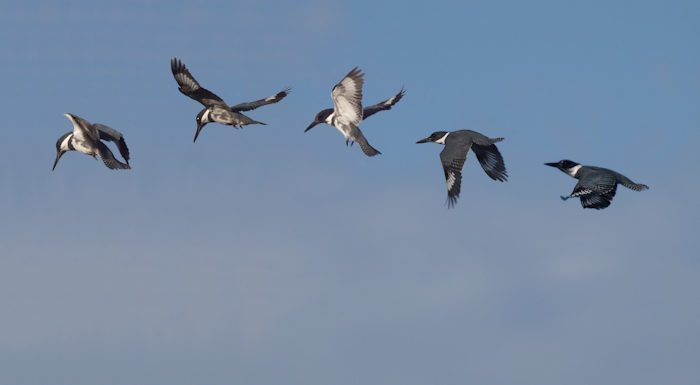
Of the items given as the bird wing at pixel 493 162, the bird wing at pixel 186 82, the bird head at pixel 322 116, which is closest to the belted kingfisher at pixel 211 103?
the bird wing at pixel 186 82

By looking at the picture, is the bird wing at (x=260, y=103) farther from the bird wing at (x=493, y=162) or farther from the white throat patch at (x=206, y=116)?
the bird wing at (x=493, y=162)

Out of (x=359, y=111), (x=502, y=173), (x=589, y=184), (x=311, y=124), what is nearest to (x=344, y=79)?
(x=359, y=111)

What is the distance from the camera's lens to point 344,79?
83.2ft

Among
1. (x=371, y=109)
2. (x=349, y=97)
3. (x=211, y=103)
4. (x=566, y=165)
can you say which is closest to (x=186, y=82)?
(x=211, y=103)

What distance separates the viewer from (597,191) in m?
24.0

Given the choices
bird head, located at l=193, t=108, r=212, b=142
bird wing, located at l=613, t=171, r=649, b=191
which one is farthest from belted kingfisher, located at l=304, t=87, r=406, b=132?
bird wing, located at l=613, t=171, r=649, b=191

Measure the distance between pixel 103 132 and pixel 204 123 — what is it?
2709 millimetres

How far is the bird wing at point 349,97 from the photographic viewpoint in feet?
82.8

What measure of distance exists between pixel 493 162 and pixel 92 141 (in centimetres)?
1048

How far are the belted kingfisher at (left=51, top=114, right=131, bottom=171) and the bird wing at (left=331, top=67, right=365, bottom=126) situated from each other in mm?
5652

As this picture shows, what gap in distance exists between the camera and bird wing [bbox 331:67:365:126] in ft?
82.8

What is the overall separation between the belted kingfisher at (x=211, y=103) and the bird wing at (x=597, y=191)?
855 cm

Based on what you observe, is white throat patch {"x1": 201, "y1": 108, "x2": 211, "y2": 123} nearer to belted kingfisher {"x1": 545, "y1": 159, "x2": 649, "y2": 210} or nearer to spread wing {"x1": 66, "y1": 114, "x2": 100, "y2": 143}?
spread wing {"x1": 66, "y1": 114, "x2": 100, "y2": 143}

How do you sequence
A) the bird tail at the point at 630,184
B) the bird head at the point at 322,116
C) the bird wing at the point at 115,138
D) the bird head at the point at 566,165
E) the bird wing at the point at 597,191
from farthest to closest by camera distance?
the bird head at the point at 322,116 < the bird head at the point at 566,165 < the bird wing at the point at 115,138 < the bird wing at the point at 597,191 < the bird tail at the point at 630,184
